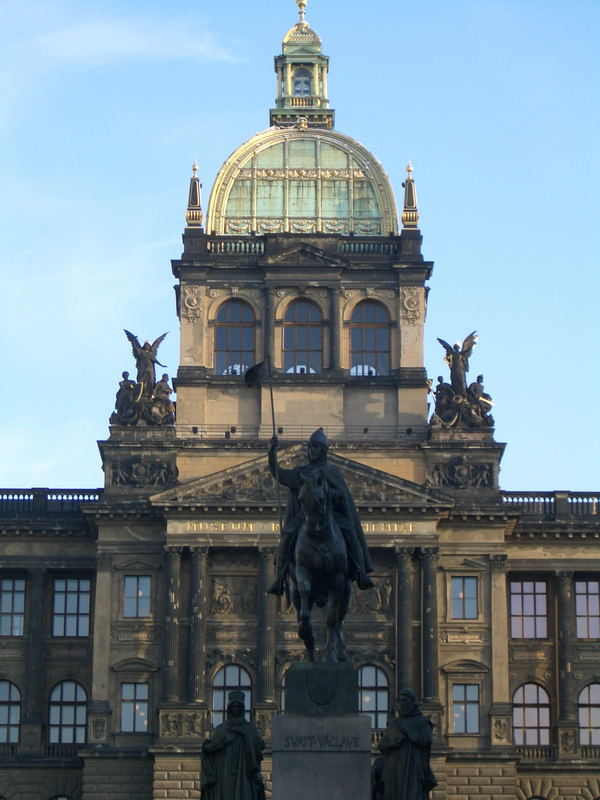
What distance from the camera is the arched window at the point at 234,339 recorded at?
74.6m

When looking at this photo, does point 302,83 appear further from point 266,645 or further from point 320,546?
point 320,546

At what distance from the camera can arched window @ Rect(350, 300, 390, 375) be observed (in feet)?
245

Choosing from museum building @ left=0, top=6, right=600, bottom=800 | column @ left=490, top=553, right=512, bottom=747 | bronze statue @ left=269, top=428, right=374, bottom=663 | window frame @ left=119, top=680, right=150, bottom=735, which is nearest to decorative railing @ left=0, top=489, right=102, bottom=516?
museum building @ left=0, top=6, right=600, bottom=800

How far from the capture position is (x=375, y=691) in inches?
2734

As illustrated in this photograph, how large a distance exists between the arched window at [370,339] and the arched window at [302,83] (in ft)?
33.7

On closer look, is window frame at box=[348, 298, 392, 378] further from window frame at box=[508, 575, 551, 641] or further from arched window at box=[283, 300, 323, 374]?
window frame at box=[508, 575, 551, 641]

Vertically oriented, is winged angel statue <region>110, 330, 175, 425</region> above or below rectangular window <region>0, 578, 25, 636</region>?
above

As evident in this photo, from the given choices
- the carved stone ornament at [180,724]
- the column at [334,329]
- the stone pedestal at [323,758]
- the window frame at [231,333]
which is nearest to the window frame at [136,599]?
the carved stone ornament at [180,724]

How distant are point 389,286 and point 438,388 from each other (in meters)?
4.93

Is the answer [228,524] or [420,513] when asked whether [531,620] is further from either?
[228,524]

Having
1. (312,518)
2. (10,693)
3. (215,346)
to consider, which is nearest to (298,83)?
(215,346)

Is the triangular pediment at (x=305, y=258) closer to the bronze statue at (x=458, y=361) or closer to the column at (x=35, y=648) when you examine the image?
the bronze statue at (x=458, y=361)

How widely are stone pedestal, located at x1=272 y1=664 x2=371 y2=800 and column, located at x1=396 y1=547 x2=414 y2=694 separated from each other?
3797cm

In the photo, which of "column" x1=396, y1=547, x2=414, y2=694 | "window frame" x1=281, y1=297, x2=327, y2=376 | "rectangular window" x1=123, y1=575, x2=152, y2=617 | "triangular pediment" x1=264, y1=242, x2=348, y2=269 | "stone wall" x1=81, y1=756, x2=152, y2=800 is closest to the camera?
"stone wall" x1=81, y1=756, x2=152, y2=800
